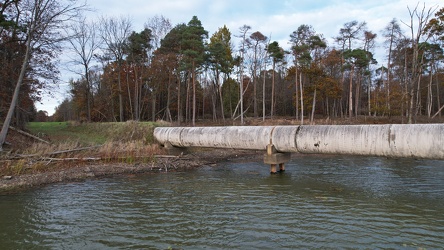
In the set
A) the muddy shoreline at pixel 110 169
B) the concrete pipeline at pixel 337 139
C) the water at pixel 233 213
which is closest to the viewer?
the water at pixel 233 213

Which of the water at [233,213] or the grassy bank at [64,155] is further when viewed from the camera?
the grassy bank at [64,155]

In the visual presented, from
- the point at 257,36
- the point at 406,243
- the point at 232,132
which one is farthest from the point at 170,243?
the point at 257,36

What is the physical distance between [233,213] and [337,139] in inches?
199

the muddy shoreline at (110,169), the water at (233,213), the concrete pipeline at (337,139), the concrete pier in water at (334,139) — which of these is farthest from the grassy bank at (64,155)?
the concrete pipeline at (337,139)

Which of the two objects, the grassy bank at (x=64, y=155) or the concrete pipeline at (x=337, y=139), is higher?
the concrete pipeline at (x=337, y=139)

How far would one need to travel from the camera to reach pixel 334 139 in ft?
35.0

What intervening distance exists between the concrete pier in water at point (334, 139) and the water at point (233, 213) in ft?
4.35

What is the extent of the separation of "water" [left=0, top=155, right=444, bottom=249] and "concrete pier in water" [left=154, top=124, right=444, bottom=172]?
132 centimetres

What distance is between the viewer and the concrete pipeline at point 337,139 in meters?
8.69

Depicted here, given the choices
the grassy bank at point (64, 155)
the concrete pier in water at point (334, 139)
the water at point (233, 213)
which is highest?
the concrete pier in water at point (334, 139)

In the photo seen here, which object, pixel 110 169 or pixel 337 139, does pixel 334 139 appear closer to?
pixel 337 139

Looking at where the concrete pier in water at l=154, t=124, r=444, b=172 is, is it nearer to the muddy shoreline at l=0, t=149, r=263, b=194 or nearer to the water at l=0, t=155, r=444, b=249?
the water at l=0, t=155, r=444, b=249

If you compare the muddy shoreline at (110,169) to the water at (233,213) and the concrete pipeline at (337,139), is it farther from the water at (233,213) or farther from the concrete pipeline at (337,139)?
the concrete pipeline at (337,139)

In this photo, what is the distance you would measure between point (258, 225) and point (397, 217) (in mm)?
3437
